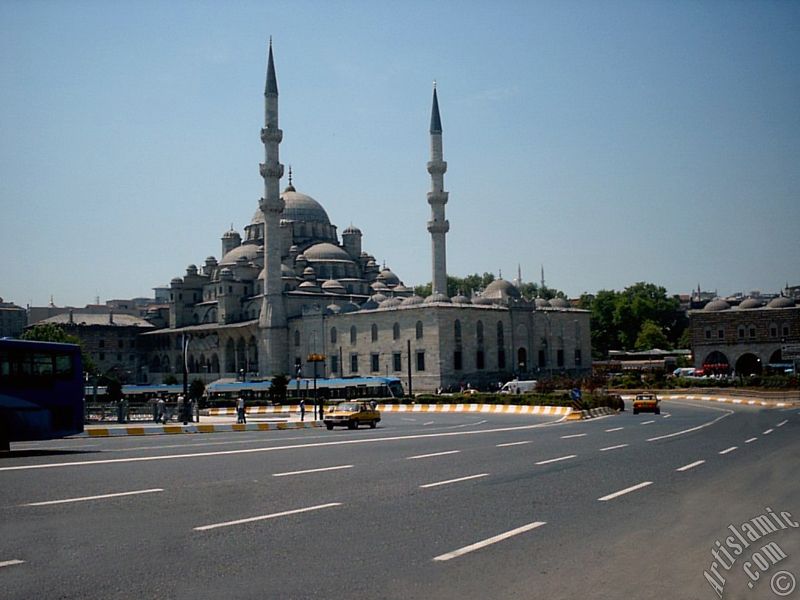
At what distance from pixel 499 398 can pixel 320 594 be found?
132 feet

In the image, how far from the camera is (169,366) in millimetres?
90500

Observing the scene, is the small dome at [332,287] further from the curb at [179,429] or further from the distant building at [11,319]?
the curb at [179,429]

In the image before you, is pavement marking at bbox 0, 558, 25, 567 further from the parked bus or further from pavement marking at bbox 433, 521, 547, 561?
the parked bus

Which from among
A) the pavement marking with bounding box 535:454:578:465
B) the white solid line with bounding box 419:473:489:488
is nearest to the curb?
the pavement marking with bounding box 535:454:578:465

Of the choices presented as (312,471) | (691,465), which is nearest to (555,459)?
(691,465)

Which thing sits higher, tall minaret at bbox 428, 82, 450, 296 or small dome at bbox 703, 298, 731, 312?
tall minaret at bbox 428, 82, 450, 296

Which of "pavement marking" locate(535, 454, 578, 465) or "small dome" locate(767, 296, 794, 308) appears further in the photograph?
"small dome" locate(767, 296, 794, 308)

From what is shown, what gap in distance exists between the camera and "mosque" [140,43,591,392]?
6675 cm

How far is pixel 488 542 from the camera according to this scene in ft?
26.6

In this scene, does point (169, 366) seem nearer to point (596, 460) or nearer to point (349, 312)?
point (349, 312)

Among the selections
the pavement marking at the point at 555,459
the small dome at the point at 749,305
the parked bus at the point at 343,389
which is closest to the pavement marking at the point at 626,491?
the pavement marking at the point at 555,459

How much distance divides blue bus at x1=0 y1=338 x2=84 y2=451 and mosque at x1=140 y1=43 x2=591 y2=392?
1629 inches

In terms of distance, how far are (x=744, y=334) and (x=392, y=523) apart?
76.2m

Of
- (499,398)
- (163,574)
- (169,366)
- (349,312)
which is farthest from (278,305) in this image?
(163,574)
